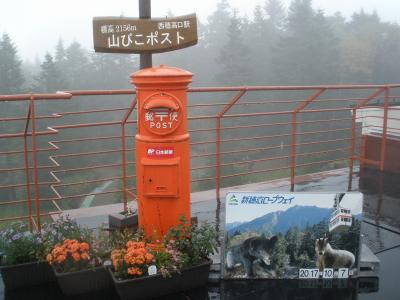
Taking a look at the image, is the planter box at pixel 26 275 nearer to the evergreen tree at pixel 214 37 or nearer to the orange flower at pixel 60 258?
the orange flower at pixel 60 258

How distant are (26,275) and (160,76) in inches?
73.5

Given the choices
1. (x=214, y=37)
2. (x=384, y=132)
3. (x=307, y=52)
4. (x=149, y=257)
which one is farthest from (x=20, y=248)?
(x=214, y=37)

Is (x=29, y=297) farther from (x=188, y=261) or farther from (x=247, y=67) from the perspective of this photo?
(x=247, y=67)

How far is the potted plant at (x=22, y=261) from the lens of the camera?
363 cm

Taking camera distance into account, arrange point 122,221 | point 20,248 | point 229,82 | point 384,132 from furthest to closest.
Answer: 1. point 229,82
2. point 384,132
3. point 122,221
4. point 20,248

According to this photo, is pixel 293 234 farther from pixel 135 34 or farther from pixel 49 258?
pixel 135 34

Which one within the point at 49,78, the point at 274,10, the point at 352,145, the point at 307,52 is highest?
the point at 274,10

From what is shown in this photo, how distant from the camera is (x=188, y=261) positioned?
11.6 ft

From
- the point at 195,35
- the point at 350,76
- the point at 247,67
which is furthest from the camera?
the point at 350,76

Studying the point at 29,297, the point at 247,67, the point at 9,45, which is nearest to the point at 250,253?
the point at 29,297

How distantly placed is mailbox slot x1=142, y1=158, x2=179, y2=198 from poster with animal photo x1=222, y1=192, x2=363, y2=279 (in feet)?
1.49

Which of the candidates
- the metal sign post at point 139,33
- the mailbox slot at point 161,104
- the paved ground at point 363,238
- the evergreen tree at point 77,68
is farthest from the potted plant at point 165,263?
the evergreen tree at point 77,68

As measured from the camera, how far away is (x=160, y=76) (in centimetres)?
356

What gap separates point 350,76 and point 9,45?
43.8m
